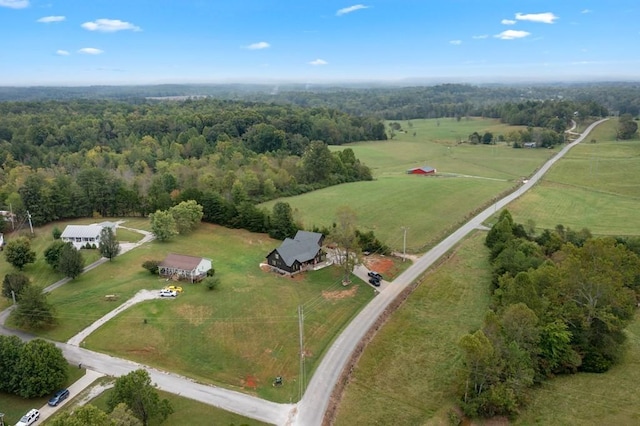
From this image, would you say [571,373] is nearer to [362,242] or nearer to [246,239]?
[362,242]

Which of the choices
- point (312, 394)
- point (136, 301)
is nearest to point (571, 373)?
point (312, 394)

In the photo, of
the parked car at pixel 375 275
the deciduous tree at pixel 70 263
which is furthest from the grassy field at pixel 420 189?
the deciduous tree at pixel 70 263

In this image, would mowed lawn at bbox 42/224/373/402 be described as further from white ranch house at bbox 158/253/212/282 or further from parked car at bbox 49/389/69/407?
parked car at bbox 49/389/69/407

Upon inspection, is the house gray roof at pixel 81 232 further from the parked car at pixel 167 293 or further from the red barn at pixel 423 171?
the red barn at pixel 423 171

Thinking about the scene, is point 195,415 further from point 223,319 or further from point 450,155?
point 450,155

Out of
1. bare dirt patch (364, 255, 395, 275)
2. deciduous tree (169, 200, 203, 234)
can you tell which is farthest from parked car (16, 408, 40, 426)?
deciduous tree (169, 200, 203, 234)

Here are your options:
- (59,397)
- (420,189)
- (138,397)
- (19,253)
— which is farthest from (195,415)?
(420,189)

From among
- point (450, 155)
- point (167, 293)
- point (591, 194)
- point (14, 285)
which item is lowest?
point (167, 293)
